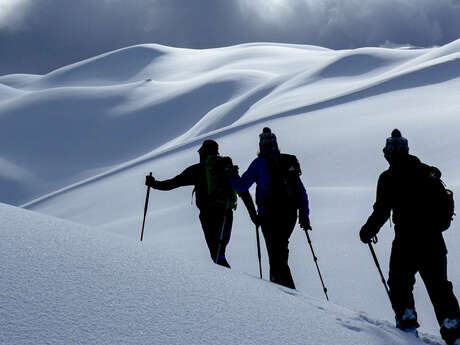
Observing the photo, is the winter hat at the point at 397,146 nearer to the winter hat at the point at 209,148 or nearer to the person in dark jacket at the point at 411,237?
the person in dark jacket at the point at 411,237

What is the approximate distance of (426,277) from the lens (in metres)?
3.94

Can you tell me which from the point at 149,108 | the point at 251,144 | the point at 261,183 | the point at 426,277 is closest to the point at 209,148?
the point at 261,183

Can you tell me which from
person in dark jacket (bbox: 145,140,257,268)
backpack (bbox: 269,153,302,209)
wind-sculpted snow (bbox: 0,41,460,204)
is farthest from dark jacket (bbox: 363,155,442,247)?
wind-sculpted snow (bbox: 0,41,460,204)

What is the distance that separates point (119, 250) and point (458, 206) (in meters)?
6.62

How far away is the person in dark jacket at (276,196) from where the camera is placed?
5023 mm

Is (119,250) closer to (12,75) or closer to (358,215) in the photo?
(358,215)

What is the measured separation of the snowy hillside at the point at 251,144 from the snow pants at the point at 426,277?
Result: 63cm

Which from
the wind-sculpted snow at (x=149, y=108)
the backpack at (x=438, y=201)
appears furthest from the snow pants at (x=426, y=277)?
the wind-sculpted snow at (x=149, y=108)

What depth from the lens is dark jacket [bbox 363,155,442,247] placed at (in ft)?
12.9

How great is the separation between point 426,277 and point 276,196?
151cm

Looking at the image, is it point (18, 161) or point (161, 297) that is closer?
point (161, 297)

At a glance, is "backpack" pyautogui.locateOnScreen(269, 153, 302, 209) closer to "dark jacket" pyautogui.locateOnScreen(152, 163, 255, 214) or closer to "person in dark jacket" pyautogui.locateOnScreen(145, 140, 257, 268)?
"person in dark jacket" pyautogui.locateOnScreen(145, 140, 257, 268)

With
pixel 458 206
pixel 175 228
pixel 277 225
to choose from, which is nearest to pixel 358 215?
pixel 458 206

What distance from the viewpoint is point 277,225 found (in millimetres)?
5059
